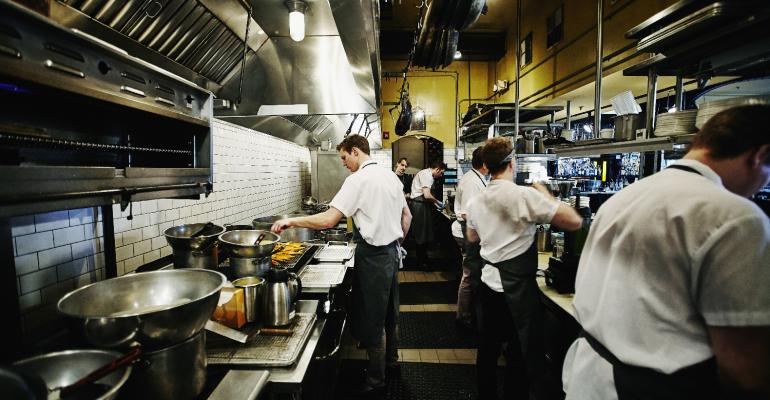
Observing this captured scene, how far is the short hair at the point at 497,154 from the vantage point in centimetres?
246

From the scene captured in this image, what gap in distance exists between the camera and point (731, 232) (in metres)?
0.99

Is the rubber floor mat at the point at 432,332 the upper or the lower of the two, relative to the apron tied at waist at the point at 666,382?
lower

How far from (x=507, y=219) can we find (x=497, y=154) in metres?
0.48

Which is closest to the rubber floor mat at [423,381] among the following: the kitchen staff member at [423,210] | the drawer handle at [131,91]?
the drawer handle at [131,91]

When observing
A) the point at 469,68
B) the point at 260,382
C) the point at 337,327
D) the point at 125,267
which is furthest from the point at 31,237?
the point at 469,68

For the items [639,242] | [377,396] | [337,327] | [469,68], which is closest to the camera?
[639,242]

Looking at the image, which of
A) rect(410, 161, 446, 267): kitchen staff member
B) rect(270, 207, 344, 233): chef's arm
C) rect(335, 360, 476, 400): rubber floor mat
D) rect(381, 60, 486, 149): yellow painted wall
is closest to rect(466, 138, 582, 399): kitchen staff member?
rect(335, 360, 476, 400): rubber floor mat

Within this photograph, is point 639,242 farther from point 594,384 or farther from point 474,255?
point 474,255

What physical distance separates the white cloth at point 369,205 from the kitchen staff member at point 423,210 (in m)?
4.03

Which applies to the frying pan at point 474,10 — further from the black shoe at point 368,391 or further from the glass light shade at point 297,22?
the black shoe at point 368,391

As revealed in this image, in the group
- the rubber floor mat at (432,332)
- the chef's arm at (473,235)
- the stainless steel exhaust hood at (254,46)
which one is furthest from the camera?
the rubber floor mat at (432,332)

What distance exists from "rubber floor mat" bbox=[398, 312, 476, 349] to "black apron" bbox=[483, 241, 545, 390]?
1416 mm

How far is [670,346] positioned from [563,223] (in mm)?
1121

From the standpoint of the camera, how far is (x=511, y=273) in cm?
234
